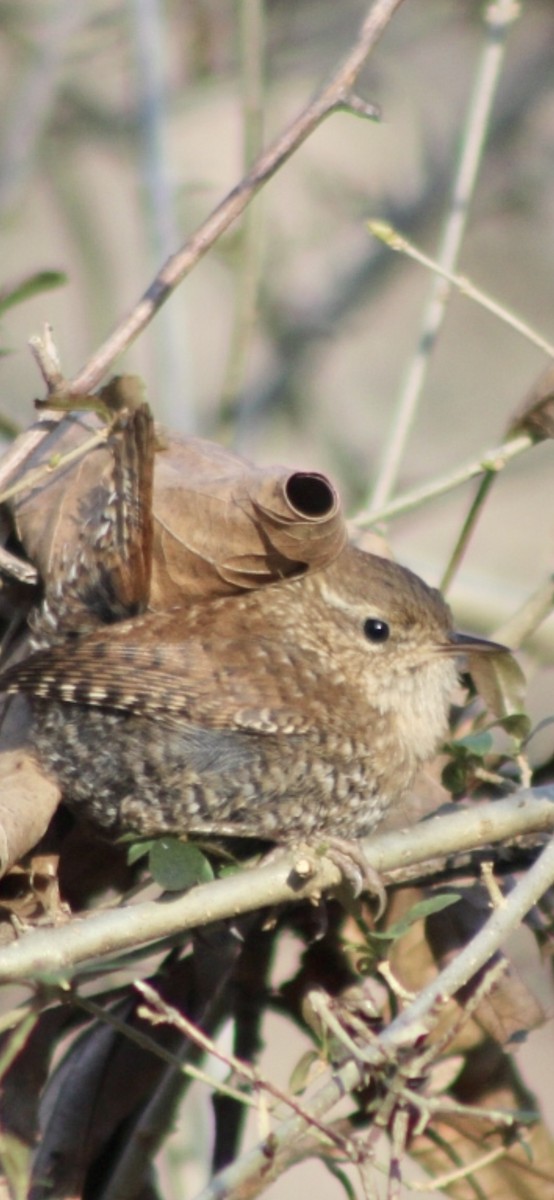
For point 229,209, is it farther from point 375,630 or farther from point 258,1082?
point 258,1082

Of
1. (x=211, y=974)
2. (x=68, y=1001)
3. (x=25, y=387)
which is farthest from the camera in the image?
(x=25, y=387)

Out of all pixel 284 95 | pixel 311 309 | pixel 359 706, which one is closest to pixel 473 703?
pixel 359 706

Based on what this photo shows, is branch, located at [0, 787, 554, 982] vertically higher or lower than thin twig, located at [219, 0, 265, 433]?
lower

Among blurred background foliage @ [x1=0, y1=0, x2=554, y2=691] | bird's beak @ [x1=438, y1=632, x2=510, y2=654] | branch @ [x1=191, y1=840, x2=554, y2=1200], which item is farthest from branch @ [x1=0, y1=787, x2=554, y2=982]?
blurred background foliage @ [x1=0, y1=0, x2=554, y2=691]

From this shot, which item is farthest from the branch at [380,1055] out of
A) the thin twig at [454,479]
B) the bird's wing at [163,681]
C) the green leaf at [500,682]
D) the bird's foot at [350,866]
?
the thin twig at [454,479]

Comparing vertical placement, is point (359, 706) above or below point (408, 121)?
below

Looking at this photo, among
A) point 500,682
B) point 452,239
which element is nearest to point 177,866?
point 500,682

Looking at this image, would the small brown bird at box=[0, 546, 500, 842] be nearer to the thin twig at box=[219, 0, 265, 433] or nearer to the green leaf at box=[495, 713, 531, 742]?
the green leaf at box=[495, 713, 531, 742]

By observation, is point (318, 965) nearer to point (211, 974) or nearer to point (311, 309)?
point (211, 974)
